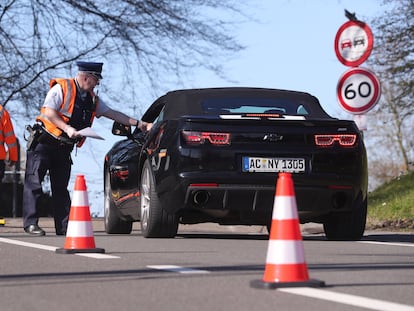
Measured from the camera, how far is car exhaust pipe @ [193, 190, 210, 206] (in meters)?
10.2

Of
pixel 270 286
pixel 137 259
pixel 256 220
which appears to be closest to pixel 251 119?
pixel 256 220

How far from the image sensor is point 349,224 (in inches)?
429

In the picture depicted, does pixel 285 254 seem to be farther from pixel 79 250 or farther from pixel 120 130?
pixel 120 130

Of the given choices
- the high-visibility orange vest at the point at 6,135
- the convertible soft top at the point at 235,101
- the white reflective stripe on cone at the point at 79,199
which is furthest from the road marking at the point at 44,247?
the high-visibility orange vest at the point at 6,135

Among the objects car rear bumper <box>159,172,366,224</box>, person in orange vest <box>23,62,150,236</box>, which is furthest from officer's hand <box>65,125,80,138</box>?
car rear bumper <box>159,172,366,224</box>

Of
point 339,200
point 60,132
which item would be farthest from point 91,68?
point 339,200

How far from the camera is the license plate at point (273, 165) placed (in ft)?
33.4

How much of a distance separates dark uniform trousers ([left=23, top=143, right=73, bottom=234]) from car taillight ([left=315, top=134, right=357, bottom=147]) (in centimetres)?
326

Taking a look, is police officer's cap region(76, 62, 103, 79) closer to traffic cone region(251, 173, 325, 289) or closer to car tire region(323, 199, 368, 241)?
car tire region(323, 199, 368, 241)

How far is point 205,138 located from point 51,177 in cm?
303

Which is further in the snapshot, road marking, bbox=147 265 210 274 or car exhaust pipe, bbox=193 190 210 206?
car exhaust pipe, bbox=193 190 210 206

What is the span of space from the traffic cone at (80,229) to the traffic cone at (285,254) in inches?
99.6

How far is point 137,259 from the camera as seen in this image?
318 inches

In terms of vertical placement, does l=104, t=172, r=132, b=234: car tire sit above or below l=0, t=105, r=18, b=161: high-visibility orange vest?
below
